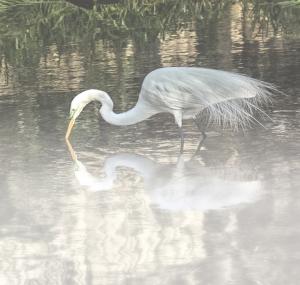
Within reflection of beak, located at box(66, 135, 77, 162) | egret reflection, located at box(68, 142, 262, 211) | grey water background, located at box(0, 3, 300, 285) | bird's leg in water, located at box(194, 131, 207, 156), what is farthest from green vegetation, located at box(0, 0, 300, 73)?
egret reflection, located at box(68, 142, 262, 211)

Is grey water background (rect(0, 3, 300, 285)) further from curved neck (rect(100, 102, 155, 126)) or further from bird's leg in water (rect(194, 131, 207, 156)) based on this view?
curved neck (rect(100, 102, 155, 126))

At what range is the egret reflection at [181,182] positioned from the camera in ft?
15.1

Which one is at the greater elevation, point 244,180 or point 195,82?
point 195,82

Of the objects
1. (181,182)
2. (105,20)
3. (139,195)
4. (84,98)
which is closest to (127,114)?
(84,98)

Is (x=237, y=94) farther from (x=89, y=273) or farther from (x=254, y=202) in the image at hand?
(x=89, y=273)

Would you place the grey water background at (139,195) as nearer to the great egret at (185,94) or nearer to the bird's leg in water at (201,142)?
the bird's leg in water at (201,142)

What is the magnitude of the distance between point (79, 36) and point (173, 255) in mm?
9478

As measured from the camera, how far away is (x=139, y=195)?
4.80m

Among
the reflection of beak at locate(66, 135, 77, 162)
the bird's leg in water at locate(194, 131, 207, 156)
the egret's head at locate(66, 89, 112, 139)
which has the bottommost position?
the reflection of beak at locate(66, 135, 77, 162)

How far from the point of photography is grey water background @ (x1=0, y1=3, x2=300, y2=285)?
3688 mm

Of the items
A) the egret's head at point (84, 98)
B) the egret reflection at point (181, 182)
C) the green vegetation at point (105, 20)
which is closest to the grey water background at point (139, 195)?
the egret reflection at point (181, 182)

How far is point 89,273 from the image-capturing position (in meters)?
3.64

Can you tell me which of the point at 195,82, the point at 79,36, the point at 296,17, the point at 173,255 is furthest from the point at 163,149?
the point at 296,17

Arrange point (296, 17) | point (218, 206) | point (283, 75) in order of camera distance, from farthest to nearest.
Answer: point (296, 17)
point (283, 75)
point (218, 206)
